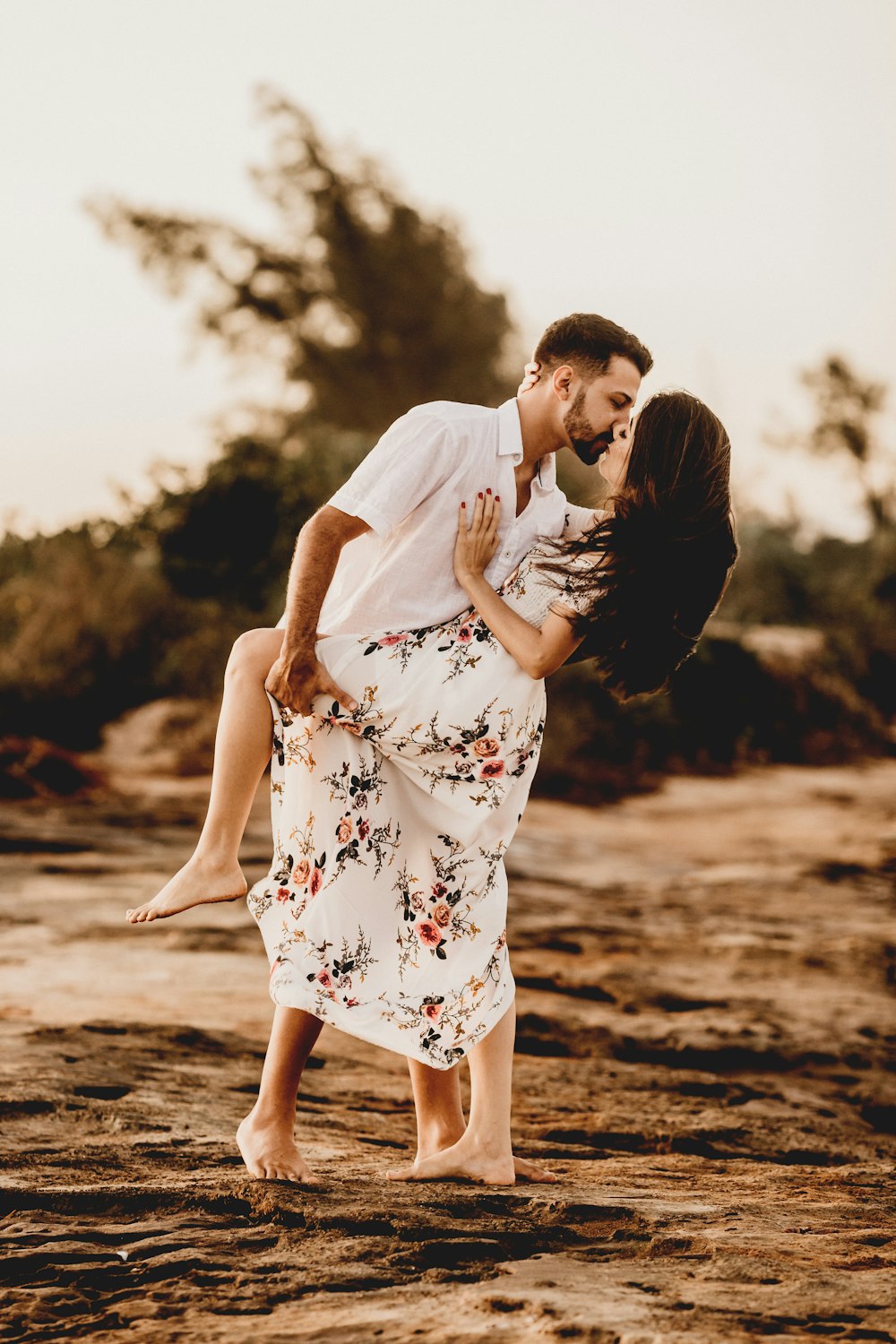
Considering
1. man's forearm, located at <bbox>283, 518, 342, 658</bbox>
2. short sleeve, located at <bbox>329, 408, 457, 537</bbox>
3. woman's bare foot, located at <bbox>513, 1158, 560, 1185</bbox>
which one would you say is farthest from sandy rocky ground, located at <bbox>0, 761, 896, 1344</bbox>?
short sleeve, located at <bbox>329, 408, 457, 537</bbox>

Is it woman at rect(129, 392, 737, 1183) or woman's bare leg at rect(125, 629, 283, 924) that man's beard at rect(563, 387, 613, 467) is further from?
woman's bare leg at rect(125, 629, 283, 924)

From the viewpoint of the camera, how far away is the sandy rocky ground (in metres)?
1.86

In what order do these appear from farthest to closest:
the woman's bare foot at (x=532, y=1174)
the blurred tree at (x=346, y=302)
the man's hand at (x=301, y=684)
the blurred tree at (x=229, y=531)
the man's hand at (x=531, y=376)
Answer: the blurred tree at (x=346, y=302)
the blurred tree at (x=229, y=531)
the man's hand at (x=531, y=376)
the woman's bare foot at (x=532, y=1174)
the man's hand at (x=301, y=684)

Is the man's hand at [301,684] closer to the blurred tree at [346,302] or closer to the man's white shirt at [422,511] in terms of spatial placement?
the man's white shirt at [422,511]

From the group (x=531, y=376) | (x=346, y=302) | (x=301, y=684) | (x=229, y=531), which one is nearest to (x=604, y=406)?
(x=531, y=376)

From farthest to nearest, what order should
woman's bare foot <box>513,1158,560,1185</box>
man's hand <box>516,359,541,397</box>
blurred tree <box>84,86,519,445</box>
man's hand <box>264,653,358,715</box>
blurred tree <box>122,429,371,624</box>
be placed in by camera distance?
blurred tree <box>84,86,519,445</box> < blurred tree <box>122,429,371,624</box> < man's hand <box>516,359,541,397</box> < woman's bare foot <box>513,1158,560,1185</box> < man's hand <box>264,653,358,715</box>

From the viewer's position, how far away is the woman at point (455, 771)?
8.61ft

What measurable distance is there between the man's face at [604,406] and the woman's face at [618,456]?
0.01 meters

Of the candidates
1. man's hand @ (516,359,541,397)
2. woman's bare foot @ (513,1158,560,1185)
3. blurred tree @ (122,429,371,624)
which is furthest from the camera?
blurred tree @ (122,429,371,624)

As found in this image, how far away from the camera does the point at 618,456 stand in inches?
109

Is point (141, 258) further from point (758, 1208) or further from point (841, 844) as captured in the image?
point (758, 1208)

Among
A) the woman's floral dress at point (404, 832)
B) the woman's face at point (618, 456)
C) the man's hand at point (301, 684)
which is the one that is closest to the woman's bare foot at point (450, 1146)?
the woman's floral dress at point (404, 832)

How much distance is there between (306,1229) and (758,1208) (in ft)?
3.06

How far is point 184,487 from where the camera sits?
1312cm
